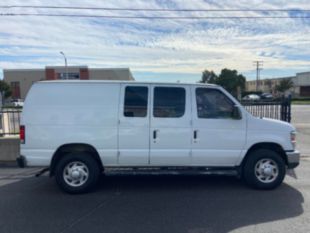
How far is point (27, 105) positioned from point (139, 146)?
218 cm

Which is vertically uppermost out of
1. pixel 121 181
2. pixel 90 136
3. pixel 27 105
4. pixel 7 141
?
pixel 27 105

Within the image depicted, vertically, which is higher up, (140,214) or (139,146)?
(139,146)

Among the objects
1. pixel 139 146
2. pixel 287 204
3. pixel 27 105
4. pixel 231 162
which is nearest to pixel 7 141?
pixel 27 105

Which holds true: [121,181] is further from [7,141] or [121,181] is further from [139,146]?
[7,141]

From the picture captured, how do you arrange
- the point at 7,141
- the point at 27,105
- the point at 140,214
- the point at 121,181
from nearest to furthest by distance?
the point at 140,214 → the point at 27,105 → the point at 121,181 → the point at 7,141

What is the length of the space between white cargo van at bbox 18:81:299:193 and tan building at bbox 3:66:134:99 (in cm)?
5872

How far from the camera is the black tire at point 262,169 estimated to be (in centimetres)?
602

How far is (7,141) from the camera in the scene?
870cm

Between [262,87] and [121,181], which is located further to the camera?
[262,87]

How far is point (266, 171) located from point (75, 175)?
3.62 meters

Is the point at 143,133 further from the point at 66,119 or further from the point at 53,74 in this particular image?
the point at 53,74

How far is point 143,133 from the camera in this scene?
19.1ft

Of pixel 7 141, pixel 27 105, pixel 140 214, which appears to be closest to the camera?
pixel 140 214

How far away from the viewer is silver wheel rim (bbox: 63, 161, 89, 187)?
584cm
